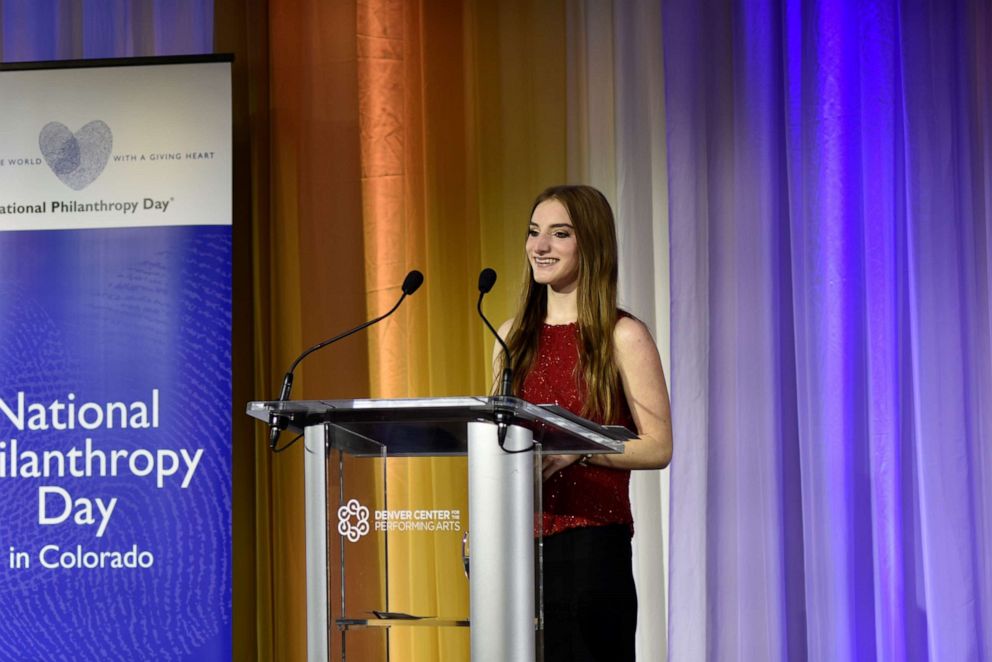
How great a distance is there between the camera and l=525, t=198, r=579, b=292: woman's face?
2.59 m

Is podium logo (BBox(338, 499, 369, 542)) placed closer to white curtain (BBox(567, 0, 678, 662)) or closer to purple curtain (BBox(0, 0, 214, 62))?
white curtain (BBox(567, 0, 678, 662))

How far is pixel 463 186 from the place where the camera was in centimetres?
424

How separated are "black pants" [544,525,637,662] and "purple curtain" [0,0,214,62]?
291 centimetres

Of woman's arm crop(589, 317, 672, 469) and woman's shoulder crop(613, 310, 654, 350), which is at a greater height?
A: woman's shoulder crop(613, 310, 654, 350)

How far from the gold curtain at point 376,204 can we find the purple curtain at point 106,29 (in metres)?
0.37

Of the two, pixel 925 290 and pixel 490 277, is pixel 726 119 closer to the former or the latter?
pixel 925 290

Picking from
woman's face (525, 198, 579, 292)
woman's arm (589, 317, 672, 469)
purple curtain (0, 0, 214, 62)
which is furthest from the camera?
purple curtain (0, 0, 214, 62)

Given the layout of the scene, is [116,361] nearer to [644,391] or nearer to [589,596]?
[644,391]

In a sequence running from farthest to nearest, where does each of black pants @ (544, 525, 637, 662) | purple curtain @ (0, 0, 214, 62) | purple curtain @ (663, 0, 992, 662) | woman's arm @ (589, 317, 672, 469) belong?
purple curtain @ (0, 0, 214, 62) → purple curtain @ (663, 0, 992, 662) → woman's arm @ (589, 317, 672, 469) → black pants @ (544, 525, 637, 662)

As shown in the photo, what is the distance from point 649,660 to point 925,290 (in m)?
1.48

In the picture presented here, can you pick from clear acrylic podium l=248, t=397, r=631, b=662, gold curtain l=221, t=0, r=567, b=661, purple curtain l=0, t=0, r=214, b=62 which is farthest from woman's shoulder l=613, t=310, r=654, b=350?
purple curtain l=0, t=0, r=214, b=62

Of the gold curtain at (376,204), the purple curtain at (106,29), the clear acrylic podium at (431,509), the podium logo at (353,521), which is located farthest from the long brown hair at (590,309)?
the purple curtain at (106,29)

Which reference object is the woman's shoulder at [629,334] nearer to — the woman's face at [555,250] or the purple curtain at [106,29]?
the woman's face at [555,250]

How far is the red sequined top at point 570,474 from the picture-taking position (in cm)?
226
